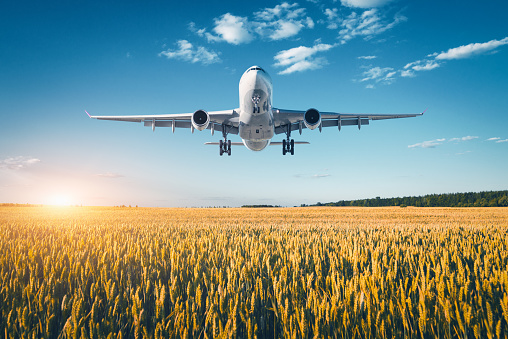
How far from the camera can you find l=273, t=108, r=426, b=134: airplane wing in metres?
26.0

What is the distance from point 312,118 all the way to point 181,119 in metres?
12.3

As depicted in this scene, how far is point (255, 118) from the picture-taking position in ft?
71.1

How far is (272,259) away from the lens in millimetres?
5676

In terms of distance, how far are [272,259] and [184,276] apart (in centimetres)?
175

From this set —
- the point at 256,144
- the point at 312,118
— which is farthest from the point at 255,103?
the point at 256,144

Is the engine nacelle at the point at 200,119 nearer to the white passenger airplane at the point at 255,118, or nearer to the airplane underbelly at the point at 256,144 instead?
the white passenger airplane at the point at 255,118

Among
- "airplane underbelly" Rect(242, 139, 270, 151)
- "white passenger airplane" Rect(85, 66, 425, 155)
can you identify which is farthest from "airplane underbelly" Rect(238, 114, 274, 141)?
"airplane underbelly" Rect(242, 139, 270, 151)

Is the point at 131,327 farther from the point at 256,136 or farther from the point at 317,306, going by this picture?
the point at 256,136

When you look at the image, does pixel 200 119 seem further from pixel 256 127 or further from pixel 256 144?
pixel 256 144

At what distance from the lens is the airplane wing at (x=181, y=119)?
25850 mm

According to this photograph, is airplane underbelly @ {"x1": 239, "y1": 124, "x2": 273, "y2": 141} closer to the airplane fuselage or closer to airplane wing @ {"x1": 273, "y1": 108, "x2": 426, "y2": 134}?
the airplane fuselage

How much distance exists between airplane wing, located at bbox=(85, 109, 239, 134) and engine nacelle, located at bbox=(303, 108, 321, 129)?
21.5 ft

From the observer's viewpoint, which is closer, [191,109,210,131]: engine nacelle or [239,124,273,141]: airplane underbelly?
[191,109,210,131]: engine nacelle

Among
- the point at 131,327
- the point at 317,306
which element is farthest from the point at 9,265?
the point at 317,306
